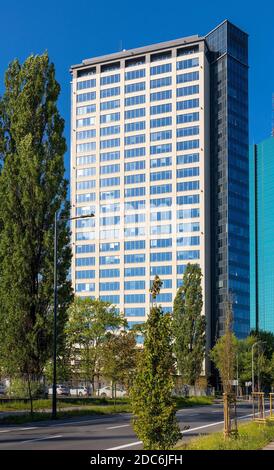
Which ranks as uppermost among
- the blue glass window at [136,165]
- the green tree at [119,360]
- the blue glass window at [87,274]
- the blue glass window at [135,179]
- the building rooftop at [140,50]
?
the building rooftop at [140,50]

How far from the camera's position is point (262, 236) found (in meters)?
188

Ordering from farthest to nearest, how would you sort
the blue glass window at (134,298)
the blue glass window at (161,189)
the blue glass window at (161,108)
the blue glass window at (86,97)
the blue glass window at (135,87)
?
the blue glass window at (86,97) → the blue glass window at (135,87) → the blue glass window at (161,108) → the blue glass window at (161,189) → the blue glass window at (134,298)

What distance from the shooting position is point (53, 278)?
3938 centimetres

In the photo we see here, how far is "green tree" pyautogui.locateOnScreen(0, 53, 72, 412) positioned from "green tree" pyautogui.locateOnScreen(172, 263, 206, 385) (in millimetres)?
44327

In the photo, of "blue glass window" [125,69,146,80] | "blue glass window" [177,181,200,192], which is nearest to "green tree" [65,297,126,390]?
"blue glass window" [177,181,200,192]

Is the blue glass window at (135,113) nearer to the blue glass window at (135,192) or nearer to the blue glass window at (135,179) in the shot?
the blue glass window at (135,179)

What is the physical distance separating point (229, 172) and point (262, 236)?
6240 cm

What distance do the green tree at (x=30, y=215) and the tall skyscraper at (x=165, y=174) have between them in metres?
83.1

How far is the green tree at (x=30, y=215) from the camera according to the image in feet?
126

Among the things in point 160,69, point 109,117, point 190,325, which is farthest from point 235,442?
point 109,117

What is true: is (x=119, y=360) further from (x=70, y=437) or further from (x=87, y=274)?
(x=87, y=274)

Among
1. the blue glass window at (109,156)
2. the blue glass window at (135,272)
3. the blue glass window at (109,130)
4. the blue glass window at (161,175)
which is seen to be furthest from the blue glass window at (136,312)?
the blue glass window at (109,130)

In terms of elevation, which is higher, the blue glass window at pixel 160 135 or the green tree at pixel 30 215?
the blue glass window at pixel 160 135
